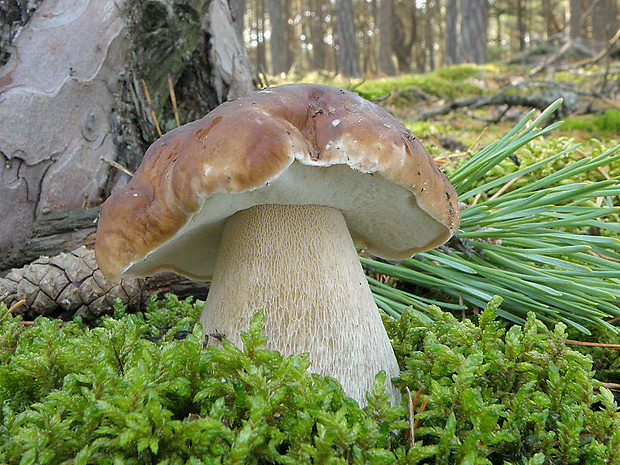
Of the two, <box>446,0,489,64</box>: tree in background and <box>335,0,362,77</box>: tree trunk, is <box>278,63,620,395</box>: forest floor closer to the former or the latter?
<box>446,0,489,64</box>: tree in background

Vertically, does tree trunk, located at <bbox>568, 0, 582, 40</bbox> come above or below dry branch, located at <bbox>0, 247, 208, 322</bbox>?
above

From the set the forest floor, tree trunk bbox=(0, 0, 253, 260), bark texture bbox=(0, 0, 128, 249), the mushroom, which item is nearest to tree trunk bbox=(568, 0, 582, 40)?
the forest floor

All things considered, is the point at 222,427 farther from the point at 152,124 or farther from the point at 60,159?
the point at 152,124

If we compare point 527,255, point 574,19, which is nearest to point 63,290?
point 527,255

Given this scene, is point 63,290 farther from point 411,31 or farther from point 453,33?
point 411,31

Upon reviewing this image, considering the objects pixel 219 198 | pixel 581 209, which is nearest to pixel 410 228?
pixel 219 198
